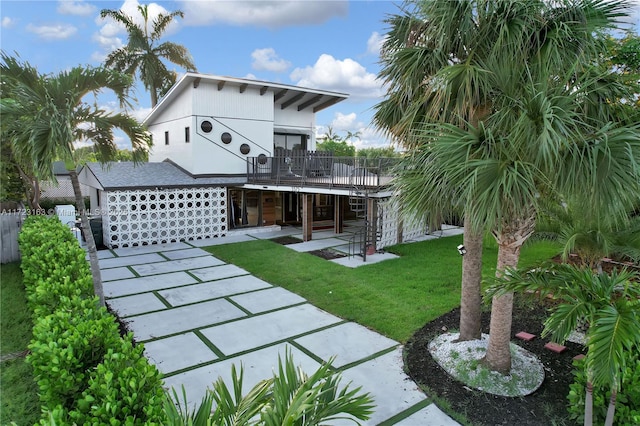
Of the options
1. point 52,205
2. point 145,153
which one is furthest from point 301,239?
point 52,205

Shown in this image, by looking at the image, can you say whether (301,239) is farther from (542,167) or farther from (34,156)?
(542,167)

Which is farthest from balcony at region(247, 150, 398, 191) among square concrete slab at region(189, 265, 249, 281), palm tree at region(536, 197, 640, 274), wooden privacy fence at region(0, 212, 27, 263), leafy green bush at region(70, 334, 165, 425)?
leafy green bush at region(70, 334, 165, 425)

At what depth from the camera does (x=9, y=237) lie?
10.3m

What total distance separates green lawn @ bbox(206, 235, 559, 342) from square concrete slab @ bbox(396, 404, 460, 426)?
5.79 ft

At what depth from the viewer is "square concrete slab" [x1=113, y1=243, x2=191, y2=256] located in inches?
477

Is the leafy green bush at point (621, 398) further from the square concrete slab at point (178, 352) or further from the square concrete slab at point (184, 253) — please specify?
the square concrete slab at point (184, 253)

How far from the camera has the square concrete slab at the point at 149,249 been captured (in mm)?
12117

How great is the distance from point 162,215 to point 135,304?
659 cm

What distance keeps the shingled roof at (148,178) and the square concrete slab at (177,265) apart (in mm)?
3692

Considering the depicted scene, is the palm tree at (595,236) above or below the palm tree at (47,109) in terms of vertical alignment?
below

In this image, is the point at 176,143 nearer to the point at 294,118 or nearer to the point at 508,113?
the point at 294,118

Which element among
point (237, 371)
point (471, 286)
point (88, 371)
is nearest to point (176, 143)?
point (237, 371)

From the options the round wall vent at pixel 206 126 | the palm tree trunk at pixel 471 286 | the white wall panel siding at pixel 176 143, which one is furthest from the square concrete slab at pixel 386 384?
the round wall vent at pixel 206 126

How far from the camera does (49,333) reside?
125 inches
